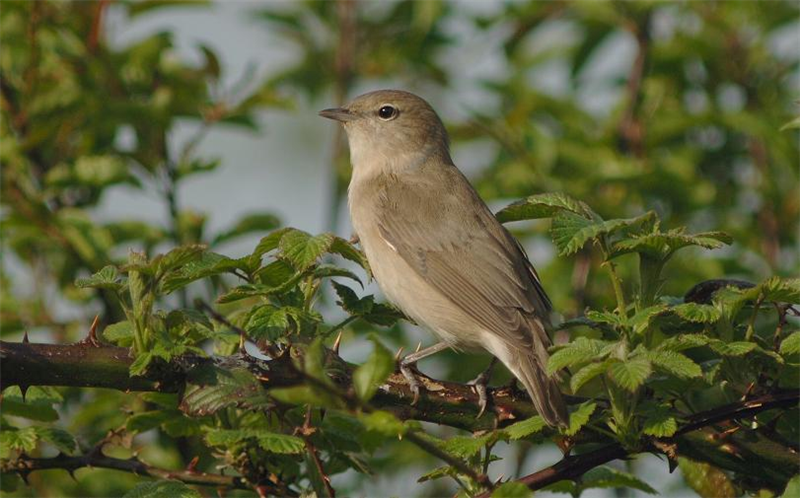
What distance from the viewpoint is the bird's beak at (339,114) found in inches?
255

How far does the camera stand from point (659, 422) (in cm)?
290

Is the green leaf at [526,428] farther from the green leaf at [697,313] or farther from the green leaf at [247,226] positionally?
the green leaf at [247,226]

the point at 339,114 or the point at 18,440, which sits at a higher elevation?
the point at 339,114

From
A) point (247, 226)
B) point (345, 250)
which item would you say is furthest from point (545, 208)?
point (247, 226)

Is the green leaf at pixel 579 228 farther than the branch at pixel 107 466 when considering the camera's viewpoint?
No

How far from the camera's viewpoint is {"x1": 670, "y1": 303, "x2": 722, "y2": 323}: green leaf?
2941 millimetres

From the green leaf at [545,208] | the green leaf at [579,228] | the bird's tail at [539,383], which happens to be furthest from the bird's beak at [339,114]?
the green leaf at [579,228]

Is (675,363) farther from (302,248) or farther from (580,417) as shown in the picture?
(302,248)

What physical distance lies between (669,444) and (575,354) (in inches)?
15.5

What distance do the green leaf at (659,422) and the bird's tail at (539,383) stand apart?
0.76 feet

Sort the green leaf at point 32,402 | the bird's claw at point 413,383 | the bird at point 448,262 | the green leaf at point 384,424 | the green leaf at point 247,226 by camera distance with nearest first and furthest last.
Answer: the green leaf at point 384,424 → the bird's claw at point 413,383 → the green leaf at point 32,402 → the bird at point 448,262 → the green leaf at point 247,226

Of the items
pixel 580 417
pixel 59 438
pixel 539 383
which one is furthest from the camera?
pixel 539 383

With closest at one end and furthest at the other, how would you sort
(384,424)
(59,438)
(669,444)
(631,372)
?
(384,424)
(631,372)
(669,444)
(59,438)

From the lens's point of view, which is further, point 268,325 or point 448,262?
point 448,262
